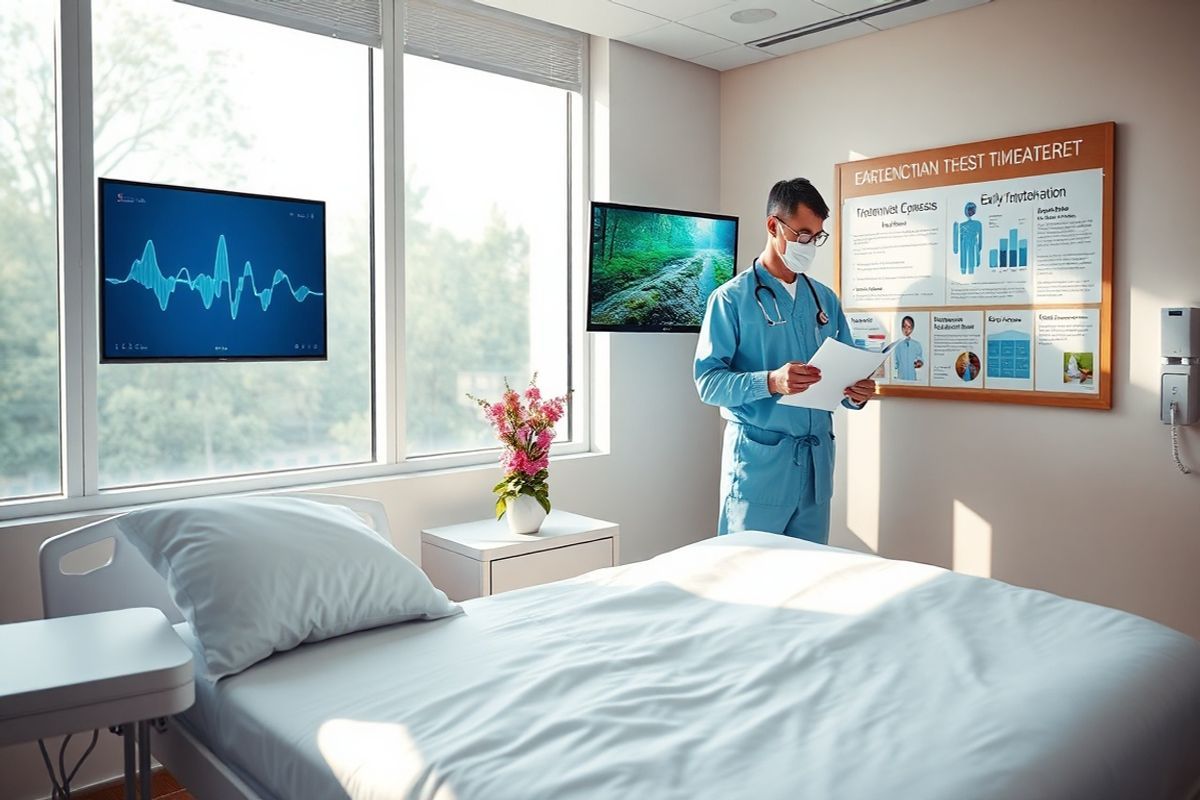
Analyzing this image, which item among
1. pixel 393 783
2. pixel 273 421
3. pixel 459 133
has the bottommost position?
pixel 393 783

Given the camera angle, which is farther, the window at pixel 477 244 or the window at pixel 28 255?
the window at pixel 477 244

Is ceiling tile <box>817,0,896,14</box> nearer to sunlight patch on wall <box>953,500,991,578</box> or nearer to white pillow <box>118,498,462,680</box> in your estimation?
sunlight patch on wall <box>953,500,991,578</box>

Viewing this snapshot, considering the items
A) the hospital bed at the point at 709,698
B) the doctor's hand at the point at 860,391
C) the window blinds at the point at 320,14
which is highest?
the window blinds at the point at 320,14

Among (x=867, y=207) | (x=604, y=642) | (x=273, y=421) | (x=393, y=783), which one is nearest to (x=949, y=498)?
(x=867, y=207)

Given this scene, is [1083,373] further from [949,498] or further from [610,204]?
[610,204]

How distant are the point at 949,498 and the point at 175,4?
3310 mm

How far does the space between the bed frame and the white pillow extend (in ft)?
0.56

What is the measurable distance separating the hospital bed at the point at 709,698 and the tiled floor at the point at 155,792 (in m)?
0.74

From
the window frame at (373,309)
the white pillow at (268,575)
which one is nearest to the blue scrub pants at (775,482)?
the window frame at (373,309)

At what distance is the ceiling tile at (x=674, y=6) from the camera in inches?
138

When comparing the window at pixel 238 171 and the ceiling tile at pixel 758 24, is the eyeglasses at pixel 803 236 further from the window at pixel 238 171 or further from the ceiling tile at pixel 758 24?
the window at pixel 238 171

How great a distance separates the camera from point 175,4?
9.63 feet

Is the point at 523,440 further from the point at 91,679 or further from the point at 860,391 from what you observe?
the point at 91,679

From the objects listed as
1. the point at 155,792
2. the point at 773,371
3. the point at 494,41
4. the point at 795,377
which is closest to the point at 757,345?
the point at 773,371
